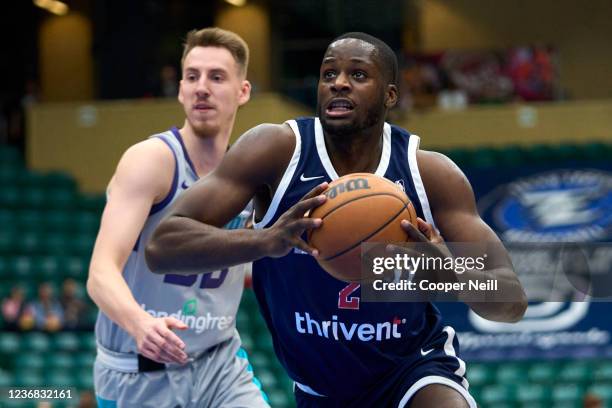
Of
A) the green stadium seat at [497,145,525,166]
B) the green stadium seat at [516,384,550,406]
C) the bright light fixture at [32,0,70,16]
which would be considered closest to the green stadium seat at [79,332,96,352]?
the green stadium seat at [516,384,550,406]

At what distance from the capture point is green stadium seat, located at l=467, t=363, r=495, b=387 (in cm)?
1205

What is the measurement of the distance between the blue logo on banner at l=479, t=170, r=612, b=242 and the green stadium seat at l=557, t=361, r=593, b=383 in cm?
179

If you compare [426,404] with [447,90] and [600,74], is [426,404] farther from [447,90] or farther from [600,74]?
[600,74]

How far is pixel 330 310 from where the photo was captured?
13.4ft

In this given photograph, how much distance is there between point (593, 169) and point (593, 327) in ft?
7.18

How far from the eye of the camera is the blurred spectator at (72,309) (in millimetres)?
12141

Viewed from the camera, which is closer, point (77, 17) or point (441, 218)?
point (441, 218)

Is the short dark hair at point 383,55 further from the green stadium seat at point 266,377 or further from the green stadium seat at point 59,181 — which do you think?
the green stadium seat at point 59,181

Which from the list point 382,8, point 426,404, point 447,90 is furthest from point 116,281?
point 382,8

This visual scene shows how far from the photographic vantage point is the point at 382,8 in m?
18.3

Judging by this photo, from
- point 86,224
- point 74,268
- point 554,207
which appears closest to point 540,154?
point 554,207

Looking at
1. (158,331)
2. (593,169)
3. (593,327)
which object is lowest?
(593,327)

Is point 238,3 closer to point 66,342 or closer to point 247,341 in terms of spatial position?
point 247,341

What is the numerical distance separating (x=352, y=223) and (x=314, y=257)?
1.14 feet
